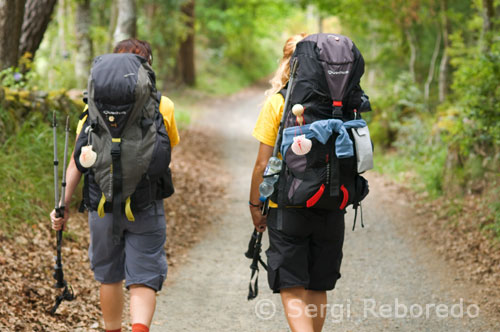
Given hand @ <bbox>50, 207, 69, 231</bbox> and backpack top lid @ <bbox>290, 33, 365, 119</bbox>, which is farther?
hand @ <bbox>50, 207, 69, 231</bbox>

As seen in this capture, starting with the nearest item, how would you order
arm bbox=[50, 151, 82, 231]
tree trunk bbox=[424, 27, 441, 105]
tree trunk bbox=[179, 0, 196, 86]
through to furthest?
arm bbox=[50, 151, 82, 231]
tree trunk bbox=[424, 27, 441, 105]
tree trunk bbox=[179, 0, 196, 86]

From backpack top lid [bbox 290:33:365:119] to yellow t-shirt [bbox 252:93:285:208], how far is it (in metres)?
0.13

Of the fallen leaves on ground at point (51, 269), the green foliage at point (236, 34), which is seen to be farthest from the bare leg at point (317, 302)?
the green foliage at point (236, 34)

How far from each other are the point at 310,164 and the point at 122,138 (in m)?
1.08

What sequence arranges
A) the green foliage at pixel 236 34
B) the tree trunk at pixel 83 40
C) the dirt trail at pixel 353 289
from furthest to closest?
the green foliage at pixel 236 34
the tree trunk at pixel 83 40
the dirt trail at pixel 353 289

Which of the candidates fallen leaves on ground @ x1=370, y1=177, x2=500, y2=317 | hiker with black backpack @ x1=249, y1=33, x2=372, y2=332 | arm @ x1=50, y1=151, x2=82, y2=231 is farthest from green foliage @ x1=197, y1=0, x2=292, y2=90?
hiker with black backpack @ x1=249, y1=33, x2=372, y2=332

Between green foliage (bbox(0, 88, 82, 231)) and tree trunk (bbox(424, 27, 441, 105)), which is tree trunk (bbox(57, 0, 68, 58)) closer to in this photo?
green foliage (bbox(0, 88, 82, 231))

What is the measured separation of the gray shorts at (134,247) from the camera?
11.4ft

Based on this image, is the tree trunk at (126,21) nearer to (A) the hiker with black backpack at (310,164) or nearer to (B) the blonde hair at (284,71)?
(B) the blonde hair at (284,71)

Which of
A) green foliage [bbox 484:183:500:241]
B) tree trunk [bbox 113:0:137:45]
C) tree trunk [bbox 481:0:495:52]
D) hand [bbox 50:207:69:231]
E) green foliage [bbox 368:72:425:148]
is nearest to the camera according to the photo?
hand [bbox 50:207:69:231]

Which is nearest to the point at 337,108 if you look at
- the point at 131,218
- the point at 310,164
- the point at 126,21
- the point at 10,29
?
the point at 310,164

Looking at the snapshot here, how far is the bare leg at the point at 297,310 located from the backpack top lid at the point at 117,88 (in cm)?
141

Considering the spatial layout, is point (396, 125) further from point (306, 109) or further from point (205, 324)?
point (306, 109)

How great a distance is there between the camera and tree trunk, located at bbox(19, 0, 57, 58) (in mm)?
8398
